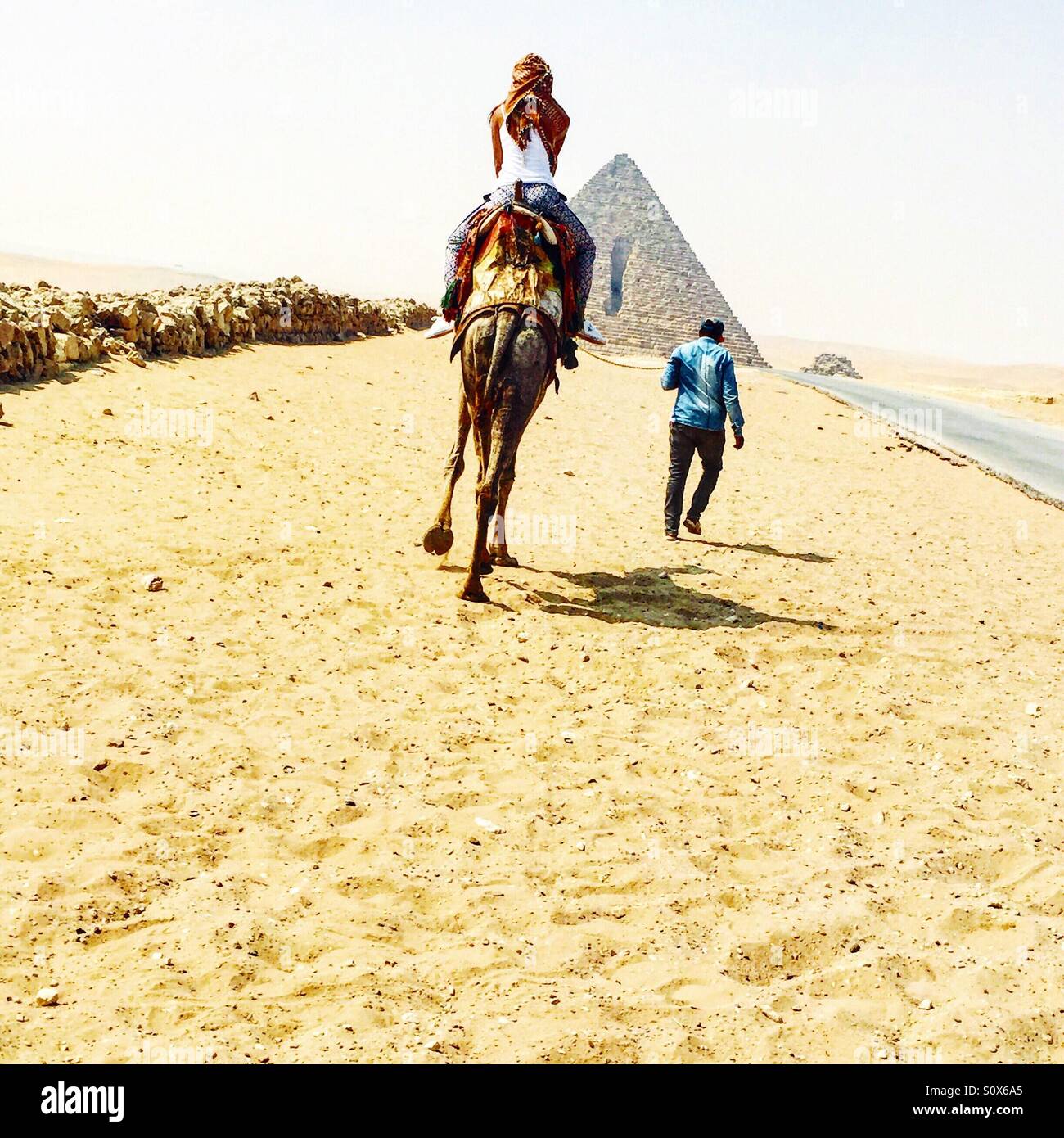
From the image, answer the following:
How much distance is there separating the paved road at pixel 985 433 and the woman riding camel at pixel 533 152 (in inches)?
412

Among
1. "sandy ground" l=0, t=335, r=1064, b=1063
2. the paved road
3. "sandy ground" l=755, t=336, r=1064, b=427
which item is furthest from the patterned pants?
"sandy ground" l=755, t=336, r=1064, b=427

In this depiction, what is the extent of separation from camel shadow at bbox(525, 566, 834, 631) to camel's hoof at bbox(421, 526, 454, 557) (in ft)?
2.74

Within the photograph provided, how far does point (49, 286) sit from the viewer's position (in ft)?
54.4

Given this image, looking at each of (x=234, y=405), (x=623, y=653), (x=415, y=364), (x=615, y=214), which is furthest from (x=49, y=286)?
(x=615, y=214)

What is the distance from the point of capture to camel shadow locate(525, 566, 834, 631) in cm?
802

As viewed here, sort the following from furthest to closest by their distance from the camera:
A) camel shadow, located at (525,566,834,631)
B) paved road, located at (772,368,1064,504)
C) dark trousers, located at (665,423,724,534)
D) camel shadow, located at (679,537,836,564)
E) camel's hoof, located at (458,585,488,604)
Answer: paved road, located at (772,368,1064,504) → dark trousers, located at (665,423,724,534) → camel shadow, located at (679,537,836,564) → camel shadow, located at (525,566,834,631) → camel's hoof, located at (458,585,488,604)

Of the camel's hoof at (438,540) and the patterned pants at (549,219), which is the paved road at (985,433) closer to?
the patterned pants at (549,219)

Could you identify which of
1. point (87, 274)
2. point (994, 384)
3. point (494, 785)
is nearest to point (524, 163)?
point (494, 785)

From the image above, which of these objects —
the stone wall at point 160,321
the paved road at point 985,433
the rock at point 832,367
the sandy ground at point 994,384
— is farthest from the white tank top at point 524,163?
the rock at point 832,367

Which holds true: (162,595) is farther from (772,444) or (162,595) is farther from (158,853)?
(772,444)

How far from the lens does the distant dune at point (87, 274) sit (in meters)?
83.6

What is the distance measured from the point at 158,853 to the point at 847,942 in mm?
2843

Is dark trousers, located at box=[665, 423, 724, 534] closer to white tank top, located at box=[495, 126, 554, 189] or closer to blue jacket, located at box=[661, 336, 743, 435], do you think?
blue jacket, located at box=[661, 336, 743, 435]
